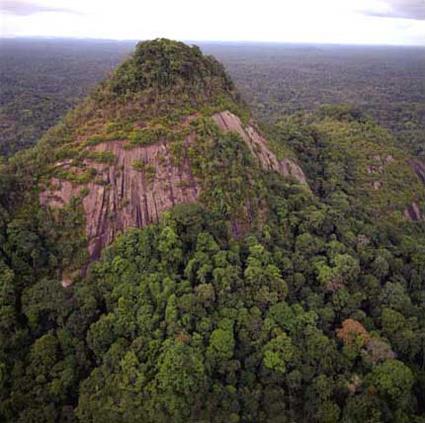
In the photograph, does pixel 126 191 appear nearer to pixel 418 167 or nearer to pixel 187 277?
pixel 187 277

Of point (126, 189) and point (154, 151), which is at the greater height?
point (154, 151)

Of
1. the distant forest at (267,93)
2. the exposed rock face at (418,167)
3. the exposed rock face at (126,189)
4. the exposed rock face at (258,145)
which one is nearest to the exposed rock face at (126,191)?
the exposed rock face at (126,189)

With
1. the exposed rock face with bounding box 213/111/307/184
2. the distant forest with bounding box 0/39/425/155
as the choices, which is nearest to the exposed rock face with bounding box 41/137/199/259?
the exposed rock face with bounding box 213/111/307/184

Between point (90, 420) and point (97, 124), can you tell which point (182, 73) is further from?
point (90, 420)

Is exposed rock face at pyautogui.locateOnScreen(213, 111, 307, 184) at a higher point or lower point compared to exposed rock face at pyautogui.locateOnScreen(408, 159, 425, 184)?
higher

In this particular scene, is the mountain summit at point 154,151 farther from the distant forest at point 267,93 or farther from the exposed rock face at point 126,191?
the distant forest at point 267,93

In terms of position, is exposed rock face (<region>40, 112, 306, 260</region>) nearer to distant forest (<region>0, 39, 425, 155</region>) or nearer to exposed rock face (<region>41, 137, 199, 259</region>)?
exposed rock face (<region>41, 137, 199, 259</region>)

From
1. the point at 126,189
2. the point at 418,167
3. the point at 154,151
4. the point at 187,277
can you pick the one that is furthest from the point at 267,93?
the point at 187,277
